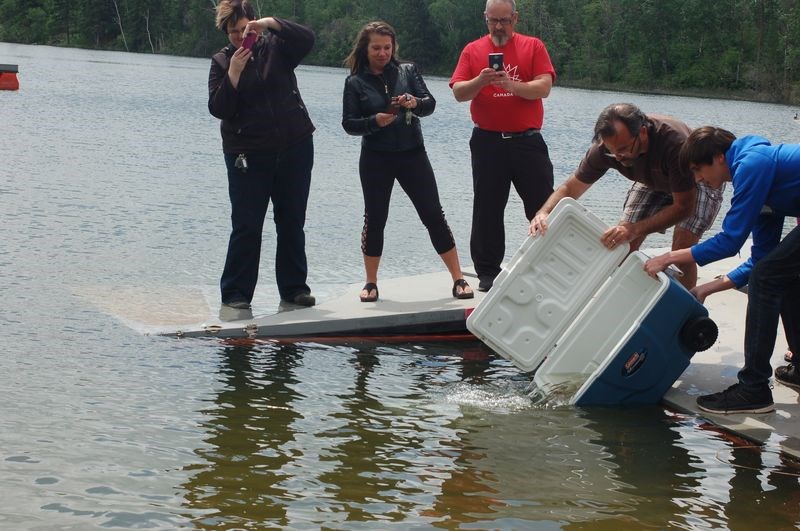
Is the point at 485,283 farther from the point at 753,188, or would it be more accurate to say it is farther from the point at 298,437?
the point at 753,188

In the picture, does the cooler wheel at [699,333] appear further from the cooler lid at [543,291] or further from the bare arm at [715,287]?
the cooler lid at [543,291]

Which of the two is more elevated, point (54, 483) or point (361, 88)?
point (361, 88)

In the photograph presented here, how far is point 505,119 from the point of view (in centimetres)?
734

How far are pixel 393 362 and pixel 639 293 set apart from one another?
1688 millimetres

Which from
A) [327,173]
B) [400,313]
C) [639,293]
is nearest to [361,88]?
[400,313]

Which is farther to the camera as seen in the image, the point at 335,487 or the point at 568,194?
the point at 568,194

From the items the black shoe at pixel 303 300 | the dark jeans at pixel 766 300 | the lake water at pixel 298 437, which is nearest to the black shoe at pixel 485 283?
the lake water at pixel 298 437

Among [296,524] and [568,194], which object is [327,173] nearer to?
[568,194]

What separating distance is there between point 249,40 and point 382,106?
36.8 inches

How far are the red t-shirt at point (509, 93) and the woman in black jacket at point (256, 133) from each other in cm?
110

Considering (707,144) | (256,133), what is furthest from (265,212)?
(707,144)

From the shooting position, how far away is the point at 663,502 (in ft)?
15.5

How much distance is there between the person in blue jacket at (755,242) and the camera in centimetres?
502

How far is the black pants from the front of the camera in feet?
24.2
